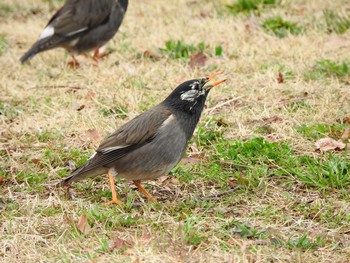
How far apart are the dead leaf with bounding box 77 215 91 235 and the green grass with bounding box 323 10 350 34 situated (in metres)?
5.83

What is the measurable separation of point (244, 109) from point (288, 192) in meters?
1.81

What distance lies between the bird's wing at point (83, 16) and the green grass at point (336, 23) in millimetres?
3016

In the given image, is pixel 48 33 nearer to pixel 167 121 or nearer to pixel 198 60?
pixel 198 60

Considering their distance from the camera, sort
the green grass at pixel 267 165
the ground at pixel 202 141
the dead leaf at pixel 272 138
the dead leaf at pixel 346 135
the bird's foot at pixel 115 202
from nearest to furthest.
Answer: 1. the ground at pixel 202 141
2. the bird's foot at pixel 115 202
3. the green grass at pixel 267 165
4. the dead leaf at pixel 346 135
5. the dead leaf at pixel 272 138

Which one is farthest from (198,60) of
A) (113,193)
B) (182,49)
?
(113,193)

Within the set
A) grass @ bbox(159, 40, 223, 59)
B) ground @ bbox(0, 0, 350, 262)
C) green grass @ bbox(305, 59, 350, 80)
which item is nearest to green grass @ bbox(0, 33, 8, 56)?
ground @ bbox(0, 0, 350, 262)

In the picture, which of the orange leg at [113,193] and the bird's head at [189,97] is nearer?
the orange leg at [113,193]

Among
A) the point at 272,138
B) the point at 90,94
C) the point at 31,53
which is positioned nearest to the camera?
the point at 272,138

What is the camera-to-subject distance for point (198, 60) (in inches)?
353

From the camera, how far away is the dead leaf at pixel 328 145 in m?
6.37

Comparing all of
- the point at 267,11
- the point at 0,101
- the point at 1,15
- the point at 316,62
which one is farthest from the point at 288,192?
the point at 1,15

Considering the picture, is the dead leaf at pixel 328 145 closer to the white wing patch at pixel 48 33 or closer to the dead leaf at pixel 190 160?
the dead leaf at pixel 190 160

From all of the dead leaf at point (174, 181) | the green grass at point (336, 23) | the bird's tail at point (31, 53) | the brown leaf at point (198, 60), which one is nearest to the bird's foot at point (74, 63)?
the bird's tail at point (31, 53)

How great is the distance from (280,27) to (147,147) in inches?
196
